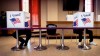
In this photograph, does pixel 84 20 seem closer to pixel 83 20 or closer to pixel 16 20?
pixel 83 20

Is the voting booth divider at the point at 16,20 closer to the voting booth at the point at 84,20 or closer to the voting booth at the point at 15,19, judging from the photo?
the voting booth at the point at 15,19

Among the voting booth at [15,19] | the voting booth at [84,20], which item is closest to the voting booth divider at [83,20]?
the voting booth at [84,20]

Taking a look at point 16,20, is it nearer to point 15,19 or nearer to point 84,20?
point 15,19

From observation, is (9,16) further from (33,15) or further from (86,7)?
(86,7)

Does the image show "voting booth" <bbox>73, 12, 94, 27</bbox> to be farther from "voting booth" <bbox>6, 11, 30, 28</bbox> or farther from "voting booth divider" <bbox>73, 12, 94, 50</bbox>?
"voting booth" <bbox>6, 11, 30, 28</bbox>

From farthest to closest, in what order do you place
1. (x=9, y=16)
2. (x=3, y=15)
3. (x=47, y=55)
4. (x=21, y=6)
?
(x=21, y=6), (x=3, y=15), (x=9, y=16), (x=47, y=55)

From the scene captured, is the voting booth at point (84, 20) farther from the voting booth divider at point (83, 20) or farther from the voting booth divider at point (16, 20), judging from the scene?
the voting booth divider at point (16, 20)

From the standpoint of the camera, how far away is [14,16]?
4633 millimetres

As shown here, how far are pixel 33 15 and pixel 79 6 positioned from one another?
8.81 ft

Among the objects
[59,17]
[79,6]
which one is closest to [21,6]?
[59,17]

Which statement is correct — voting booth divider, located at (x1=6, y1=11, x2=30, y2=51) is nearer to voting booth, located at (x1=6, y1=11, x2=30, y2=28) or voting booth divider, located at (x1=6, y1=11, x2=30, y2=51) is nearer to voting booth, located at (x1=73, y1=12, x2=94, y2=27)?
voting booth, located at (x1=6, y1=11, x2=30, y2=28)

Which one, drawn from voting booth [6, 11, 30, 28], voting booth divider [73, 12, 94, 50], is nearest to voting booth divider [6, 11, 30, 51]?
voting booth [6, 11, 30, 28]

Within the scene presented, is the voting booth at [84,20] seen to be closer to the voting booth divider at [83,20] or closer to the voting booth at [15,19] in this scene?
the voting booth divider at [83,20]

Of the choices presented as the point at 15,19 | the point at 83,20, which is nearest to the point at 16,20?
the point at 15,19
